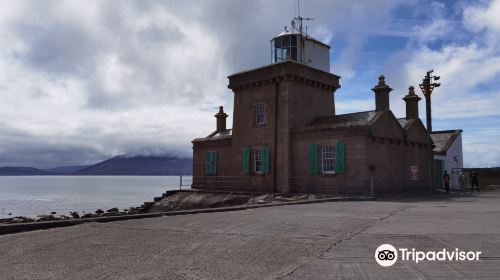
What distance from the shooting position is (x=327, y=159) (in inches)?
870

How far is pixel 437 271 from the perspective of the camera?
536 centimetres

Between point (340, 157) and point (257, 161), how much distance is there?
18.5 feet

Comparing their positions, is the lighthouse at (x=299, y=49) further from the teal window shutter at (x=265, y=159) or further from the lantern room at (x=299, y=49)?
the teal window shutter at (x=265, y=159)

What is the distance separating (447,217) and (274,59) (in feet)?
55.3

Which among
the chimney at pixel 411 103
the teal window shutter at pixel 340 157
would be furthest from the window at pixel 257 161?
the chimney at pixel 411 103

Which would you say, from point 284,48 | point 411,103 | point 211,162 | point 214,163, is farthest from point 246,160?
point 411,103

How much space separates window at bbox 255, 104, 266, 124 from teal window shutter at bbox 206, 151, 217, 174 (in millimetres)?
4506

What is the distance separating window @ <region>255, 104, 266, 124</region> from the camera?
25.2 m

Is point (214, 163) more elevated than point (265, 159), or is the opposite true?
point (265, 159)

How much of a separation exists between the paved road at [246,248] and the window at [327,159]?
11.3 m

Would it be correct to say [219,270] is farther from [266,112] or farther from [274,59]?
[274,59]

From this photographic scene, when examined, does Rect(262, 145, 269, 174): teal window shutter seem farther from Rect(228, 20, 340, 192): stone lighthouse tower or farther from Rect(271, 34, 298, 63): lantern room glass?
Rect(271, 34, 298, 63): lantern room glass

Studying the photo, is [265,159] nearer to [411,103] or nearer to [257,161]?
[257,161]

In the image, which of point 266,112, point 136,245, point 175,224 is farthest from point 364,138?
point 136,245
